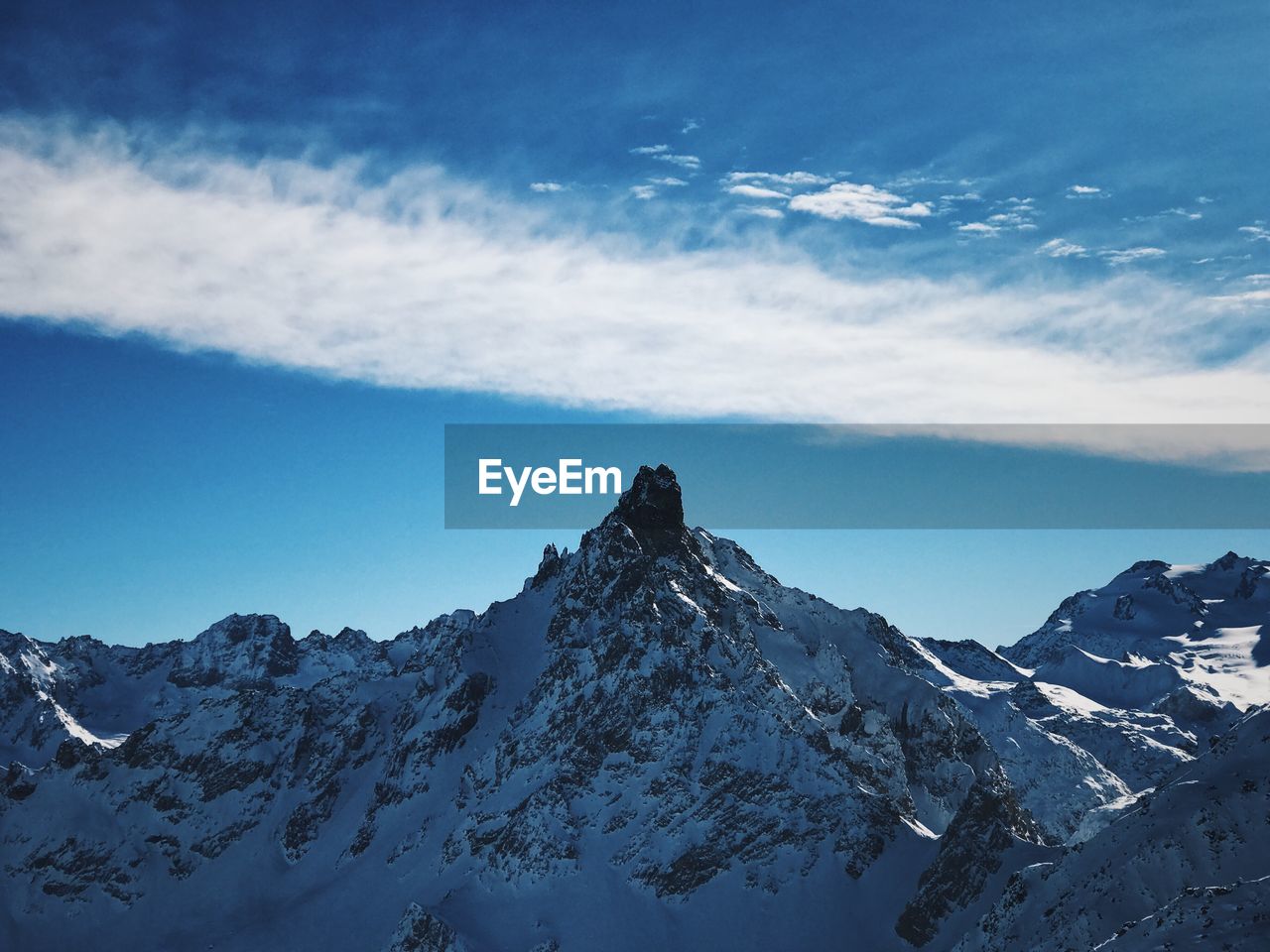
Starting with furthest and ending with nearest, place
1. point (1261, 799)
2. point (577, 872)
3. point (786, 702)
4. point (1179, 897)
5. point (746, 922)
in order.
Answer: point (786, 702), point (577, 872), point (746, 922), point (1261, 799), point (1179, 897)

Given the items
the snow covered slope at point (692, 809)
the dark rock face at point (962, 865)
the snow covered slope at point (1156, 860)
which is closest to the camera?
the snow covered slope at point (1156, 860)

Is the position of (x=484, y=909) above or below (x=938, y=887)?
below

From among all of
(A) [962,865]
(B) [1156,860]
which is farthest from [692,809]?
(B) [1156,860]

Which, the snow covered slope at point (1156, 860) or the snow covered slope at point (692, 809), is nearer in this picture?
the snow covered slope at point (1156, 860)

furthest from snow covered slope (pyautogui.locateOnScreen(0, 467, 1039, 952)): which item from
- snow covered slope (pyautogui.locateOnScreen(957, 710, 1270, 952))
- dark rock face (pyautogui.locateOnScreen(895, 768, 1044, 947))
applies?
snow covered slope (pyautogui.locateOnScreen(957, 710, 1270, 952))

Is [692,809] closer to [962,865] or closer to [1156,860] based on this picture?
[962,865]

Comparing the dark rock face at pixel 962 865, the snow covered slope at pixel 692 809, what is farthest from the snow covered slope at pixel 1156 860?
the snow covered slope at pixel 692 809

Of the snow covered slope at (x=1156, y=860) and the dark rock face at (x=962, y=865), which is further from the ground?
the snow covered slope at (x=1156, y=860)

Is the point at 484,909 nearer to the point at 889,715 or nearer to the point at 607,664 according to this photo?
the point at 607,664

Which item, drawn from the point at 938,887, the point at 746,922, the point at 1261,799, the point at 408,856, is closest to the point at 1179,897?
the point at 1261,799

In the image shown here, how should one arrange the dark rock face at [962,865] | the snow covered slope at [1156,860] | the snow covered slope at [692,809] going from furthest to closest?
1. the snow covered slope at [692,809]
2. the dark rock face at [962,865]
3. the snow covered slope at [1156,860]

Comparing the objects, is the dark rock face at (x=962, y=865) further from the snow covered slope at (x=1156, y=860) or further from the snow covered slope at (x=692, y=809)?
the snow covered slope at (x=1156, y=860)
